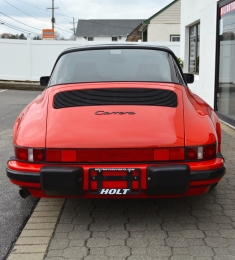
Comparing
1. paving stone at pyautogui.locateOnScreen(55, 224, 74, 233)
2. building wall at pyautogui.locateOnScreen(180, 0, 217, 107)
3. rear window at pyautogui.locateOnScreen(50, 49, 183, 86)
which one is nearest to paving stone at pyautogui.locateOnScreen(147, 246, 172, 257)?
paving stone at pyautogui.locateOnScreen(55, 224, 74, 233)

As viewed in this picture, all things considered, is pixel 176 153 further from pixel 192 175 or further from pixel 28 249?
pixel 28 249

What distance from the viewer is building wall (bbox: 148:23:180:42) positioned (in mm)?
28125

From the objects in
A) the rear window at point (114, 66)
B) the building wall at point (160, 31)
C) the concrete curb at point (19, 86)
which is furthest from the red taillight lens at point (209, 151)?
the building wall at point (160, 31)

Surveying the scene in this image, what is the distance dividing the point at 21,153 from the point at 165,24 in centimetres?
2651

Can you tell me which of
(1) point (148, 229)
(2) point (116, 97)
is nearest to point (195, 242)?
(1) point (148, 229)

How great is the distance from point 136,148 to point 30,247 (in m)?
1.15

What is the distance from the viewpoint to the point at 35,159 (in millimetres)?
3312

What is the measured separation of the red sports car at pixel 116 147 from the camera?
10.5 feet

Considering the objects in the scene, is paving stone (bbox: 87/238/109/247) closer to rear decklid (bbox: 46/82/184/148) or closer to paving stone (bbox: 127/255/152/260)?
paving stone (bbox: 127/255/152/260)

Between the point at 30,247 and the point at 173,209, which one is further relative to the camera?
the point at 173,209

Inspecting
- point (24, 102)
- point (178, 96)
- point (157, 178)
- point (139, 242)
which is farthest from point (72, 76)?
point (24, 102)

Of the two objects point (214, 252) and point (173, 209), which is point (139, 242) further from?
point (173, 209)

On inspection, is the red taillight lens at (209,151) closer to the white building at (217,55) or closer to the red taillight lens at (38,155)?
the red taillight lens at (38,155)

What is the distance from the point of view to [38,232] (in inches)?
136
